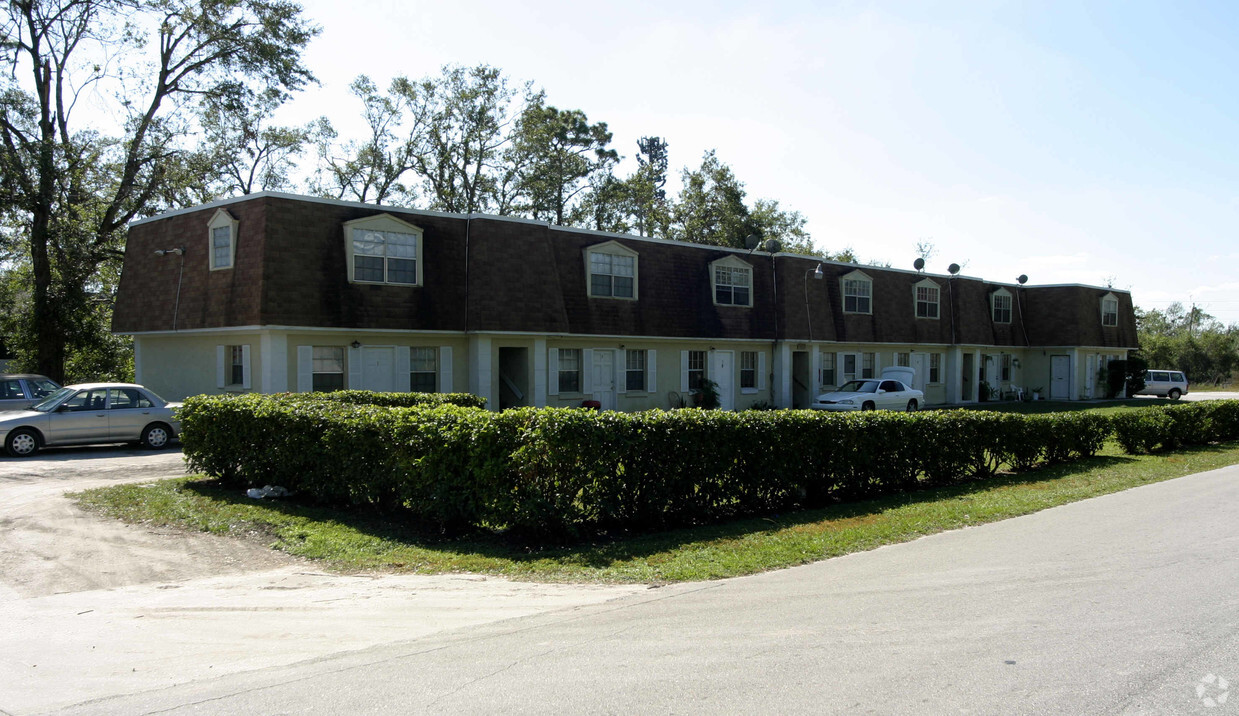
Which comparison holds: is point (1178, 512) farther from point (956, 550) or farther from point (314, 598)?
point (314, 598)

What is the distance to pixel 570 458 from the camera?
28.6 feet

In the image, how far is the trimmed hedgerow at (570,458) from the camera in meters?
8.75

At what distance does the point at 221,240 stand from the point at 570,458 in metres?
16.3

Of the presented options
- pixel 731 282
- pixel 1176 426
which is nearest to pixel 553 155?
pixel 731 282

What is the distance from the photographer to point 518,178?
44.2 meters

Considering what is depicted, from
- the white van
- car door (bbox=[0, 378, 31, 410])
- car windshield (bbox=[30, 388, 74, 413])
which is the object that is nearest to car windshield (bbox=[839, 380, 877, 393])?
car windshield (bbox=[30, 388, 74, 413])

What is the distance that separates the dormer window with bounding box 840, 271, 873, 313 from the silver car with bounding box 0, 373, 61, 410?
2750cm

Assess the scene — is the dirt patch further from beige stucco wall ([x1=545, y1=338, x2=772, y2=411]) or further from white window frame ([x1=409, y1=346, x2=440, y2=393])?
beige stucco wall ([x1=545, y1=338, x2=772, y2=411])

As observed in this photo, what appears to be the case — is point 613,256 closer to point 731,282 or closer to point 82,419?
point 731,282

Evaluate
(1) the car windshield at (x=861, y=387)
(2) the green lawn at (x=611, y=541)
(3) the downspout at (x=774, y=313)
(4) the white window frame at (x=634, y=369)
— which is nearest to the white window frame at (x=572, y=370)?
(4) the white window frame at (x=634, y=369)

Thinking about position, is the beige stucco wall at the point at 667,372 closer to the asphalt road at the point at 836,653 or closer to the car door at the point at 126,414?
the car door at the point at 126,414

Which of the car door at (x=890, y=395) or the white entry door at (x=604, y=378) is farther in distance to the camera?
the car door at (x=890, y=395)

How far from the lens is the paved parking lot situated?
5324 mm

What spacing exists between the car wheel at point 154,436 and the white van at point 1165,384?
151 ft
